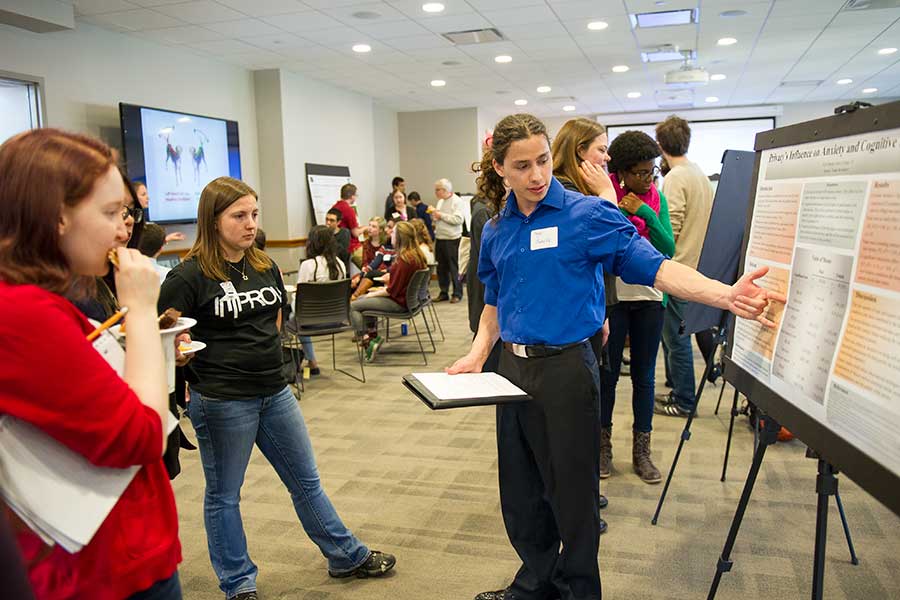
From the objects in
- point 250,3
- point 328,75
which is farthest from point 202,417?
point 328,75

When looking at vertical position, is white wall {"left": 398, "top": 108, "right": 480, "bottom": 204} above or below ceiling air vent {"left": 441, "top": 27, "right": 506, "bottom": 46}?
below

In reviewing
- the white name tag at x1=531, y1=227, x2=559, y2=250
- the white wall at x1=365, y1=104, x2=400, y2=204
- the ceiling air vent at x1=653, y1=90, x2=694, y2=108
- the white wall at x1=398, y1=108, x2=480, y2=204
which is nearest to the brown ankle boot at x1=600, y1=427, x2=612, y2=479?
the white name tag at x1=531, y1=227, x2=559, y2=250

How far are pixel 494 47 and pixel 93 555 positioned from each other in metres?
7.55

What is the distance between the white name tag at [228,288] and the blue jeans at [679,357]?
2.79 m

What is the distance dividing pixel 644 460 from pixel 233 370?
6.71 feet

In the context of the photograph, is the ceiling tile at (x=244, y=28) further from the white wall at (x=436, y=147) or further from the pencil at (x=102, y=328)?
the white wall at (x=436, y=147)

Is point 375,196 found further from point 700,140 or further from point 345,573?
point 345,573

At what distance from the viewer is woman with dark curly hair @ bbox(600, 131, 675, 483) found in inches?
117

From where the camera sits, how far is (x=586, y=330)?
1.92 meters

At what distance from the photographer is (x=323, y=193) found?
30.3 ft

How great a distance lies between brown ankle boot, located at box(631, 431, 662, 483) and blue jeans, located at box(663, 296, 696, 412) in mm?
988

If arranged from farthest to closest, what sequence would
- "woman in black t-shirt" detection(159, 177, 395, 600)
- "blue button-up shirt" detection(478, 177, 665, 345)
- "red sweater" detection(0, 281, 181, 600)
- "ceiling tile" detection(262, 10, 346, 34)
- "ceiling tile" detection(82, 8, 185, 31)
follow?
1. "ceiling tile" detection(262, 10, 346, 34)
2. "ceiling tile" detection(82, 8, 185, 31)
3. "woman in black t-shirt" detection(159, 177, 395, 600)
4. "blue button-up shirt" detection(478, 177, 665, 345)
5. "red sweater" detection(0, 281, 181, 600)

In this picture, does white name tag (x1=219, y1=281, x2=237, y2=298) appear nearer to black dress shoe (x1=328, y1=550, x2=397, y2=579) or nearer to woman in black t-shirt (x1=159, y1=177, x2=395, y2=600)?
woman in black t-shirt (x1=159, y1=177, x2=395, y2=600)

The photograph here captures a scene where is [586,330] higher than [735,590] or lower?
higher
